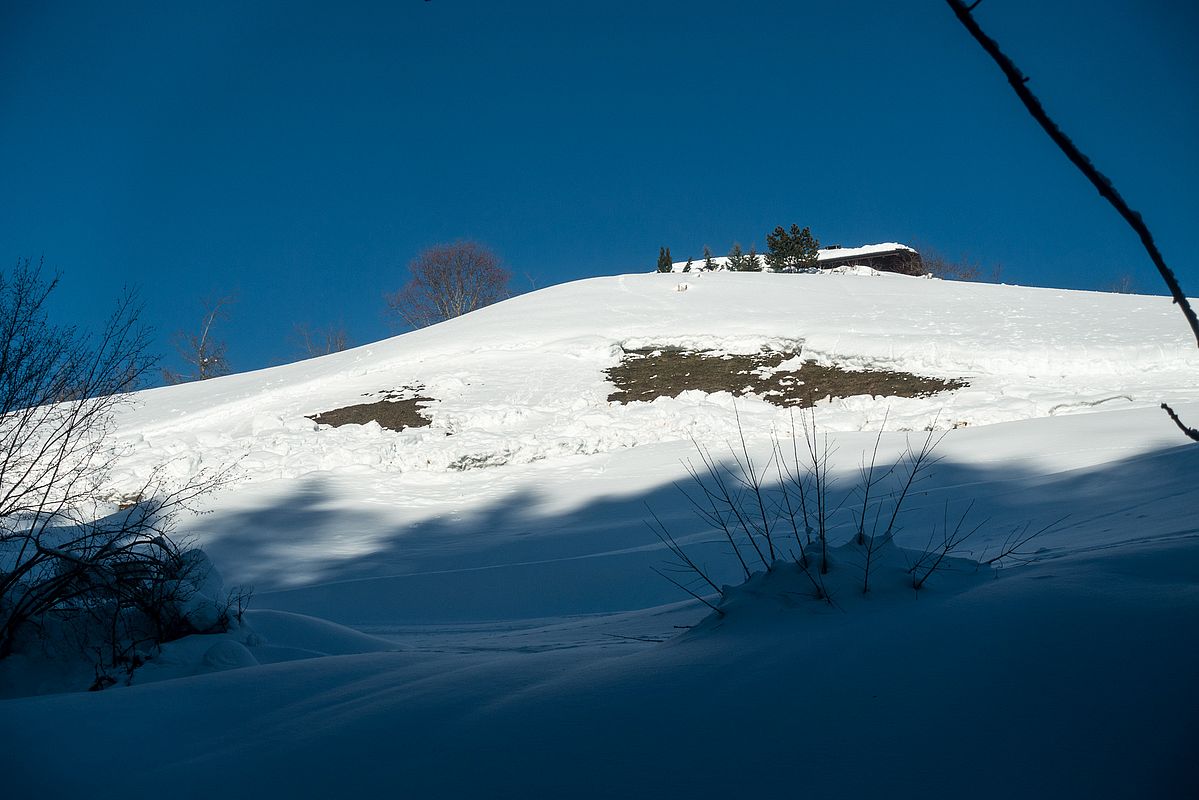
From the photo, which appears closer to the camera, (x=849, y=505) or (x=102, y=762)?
(x=102, y=762)

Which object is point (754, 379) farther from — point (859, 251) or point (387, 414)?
point (859, 251)

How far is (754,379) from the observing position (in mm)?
17719

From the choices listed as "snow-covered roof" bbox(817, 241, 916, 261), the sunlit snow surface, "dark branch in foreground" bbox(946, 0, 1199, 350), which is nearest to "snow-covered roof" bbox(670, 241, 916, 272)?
"snow-covered roof" bbox(817, 241, 916, 261)

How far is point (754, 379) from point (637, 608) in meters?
11.3

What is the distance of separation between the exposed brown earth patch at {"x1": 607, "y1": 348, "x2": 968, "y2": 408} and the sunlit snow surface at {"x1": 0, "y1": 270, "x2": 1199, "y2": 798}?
2.15ft

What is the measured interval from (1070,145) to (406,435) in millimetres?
15350

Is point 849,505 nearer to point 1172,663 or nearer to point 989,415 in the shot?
point 989,415

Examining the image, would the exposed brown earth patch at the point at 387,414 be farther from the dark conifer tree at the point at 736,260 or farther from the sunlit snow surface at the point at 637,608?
the dark conifer tree at the point at 736,260

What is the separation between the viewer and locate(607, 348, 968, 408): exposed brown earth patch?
16.2 m

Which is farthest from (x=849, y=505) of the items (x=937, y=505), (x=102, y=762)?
(x=102, y=762)

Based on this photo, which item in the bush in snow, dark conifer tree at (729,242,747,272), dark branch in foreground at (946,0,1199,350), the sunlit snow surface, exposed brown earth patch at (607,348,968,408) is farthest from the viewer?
dark conifer tree at (729,242,747,272)

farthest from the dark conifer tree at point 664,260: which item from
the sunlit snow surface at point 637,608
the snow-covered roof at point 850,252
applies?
the sunlit snow surface at point 637,608

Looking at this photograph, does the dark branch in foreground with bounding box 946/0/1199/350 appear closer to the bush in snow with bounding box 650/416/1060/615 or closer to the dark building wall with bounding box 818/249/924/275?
the bush in snow with bounding box 650/416/1060/615

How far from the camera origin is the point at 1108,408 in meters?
13.8
